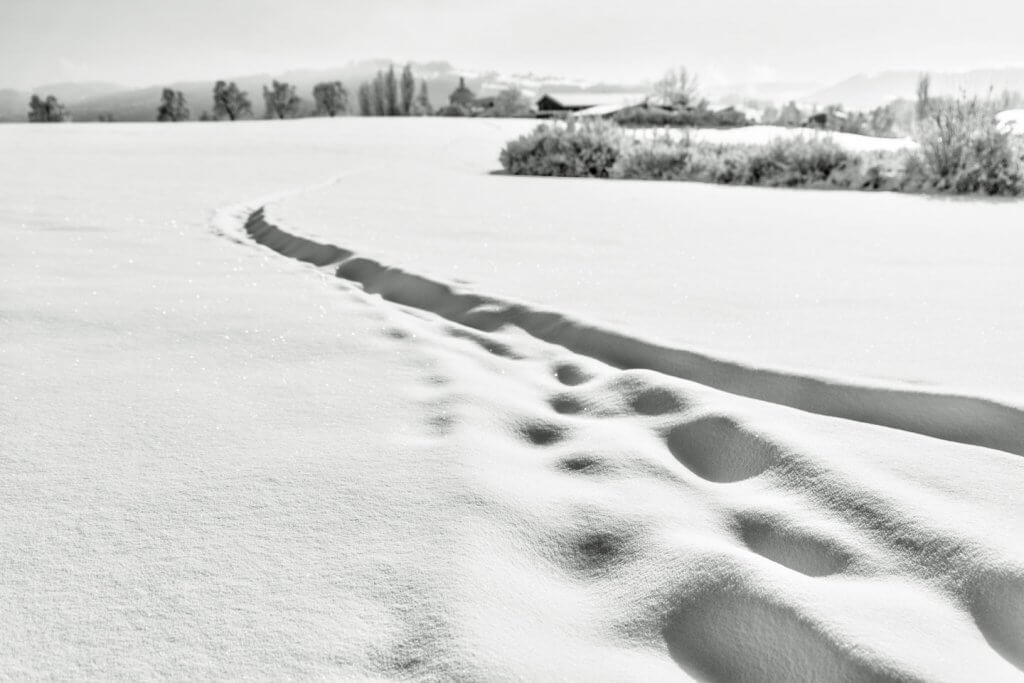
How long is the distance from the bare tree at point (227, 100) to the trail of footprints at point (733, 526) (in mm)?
58167

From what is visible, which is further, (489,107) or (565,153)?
(489,107)

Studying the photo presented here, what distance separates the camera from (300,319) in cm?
247

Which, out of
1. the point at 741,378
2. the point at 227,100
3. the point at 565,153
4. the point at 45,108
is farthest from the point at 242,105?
the point at 741,378

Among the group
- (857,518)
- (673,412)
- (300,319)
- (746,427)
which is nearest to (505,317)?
(300,319)

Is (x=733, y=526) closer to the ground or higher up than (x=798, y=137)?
closer to the ground

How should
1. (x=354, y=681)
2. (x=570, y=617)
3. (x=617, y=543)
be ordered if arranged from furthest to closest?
1. (x=617, y=543)
2. (x=570, y=617)
3. (x=354, y=681)

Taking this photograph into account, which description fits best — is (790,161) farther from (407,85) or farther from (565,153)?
(407,85)

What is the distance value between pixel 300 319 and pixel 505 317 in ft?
2.10

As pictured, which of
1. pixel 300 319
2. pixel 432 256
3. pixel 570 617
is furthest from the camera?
pixel 432 256

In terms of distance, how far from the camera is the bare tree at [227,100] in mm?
56469

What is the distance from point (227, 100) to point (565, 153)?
55.7 metres

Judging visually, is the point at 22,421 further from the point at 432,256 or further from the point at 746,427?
the point at 432,256

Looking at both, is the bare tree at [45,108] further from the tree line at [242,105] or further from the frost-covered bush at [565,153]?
the frost-covered bush at [565,153]

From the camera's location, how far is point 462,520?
1.17 m
